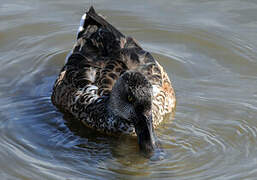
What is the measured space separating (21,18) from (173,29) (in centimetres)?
317

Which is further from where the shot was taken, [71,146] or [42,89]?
[42,89]

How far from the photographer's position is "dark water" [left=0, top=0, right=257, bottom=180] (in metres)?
7.54

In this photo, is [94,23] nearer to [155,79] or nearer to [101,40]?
[101,40]

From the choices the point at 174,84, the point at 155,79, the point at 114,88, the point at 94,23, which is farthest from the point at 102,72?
the point at 94,23

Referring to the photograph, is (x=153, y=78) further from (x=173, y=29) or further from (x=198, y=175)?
(x=173, y=29)

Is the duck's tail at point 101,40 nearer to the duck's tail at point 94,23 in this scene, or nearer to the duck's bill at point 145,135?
the duck's tail at point 94,23

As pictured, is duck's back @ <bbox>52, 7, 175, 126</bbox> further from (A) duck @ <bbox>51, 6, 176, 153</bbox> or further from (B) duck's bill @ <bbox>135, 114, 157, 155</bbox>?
(B) duck's bill @ <bbox>135, 114, 157, 155</bbox>

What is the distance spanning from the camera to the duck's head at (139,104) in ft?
24.5

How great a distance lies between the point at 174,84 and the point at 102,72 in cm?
172

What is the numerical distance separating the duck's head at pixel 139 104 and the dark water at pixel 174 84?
31 centimetres

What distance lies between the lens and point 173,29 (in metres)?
11.5

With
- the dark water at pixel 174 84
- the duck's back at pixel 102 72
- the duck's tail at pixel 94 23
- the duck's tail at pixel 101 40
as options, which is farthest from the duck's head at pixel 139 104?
the duck's tail at pixel 94 23

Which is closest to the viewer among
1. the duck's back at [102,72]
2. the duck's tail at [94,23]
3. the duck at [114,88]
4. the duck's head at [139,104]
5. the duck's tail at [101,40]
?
the duck's head at [139,104]

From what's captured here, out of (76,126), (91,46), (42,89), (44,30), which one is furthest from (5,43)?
(76,126)
